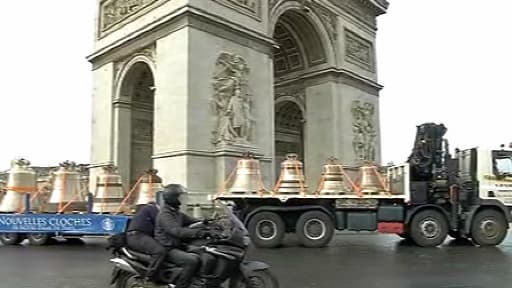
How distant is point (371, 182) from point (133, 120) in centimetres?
1233

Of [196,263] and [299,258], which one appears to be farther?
[299,258]

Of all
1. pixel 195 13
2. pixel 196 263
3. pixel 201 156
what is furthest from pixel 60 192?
pixel 196 263

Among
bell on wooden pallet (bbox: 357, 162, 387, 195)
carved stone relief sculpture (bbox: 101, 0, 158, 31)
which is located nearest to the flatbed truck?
bell on wooden pallet (bbox: 357, 162, 387, 195)

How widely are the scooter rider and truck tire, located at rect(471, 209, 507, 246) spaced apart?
35.0 feet

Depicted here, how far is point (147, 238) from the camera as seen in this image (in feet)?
19.8

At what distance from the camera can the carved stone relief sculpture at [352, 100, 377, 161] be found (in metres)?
27.4

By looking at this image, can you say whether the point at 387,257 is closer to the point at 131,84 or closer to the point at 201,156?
the point at 201,156

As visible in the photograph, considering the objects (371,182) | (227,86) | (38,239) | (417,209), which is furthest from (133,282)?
(227,86)

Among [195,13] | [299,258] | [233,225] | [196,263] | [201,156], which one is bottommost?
[299,258]

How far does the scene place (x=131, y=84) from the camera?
23875 mm

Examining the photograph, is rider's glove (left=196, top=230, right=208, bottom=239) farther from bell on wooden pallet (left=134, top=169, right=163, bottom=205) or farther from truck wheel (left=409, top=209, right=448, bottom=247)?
bell on wooden pallet (left=134, top=169, right=163, bottom=205)

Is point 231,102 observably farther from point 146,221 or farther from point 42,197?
point 146,221

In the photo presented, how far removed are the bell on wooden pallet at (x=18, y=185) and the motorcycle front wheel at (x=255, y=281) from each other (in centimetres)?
Answer: 1203

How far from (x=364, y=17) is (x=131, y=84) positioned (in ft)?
45.3
